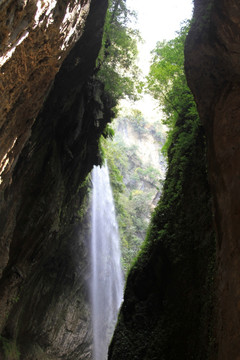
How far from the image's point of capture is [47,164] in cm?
1005

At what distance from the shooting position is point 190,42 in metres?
7.09

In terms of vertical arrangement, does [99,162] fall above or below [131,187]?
below

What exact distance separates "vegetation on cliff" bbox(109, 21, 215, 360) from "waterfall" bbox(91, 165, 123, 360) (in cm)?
1233

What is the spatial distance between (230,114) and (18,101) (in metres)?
3.86

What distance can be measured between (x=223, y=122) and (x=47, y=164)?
6313mm

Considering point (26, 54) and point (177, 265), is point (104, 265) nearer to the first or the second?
point (177, 265)

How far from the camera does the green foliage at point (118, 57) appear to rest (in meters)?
11.7

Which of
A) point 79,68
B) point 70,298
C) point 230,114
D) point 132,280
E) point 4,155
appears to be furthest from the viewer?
point 70,298

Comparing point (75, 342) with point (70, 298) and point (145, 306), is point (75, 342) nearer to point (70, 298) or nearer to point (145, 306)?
point (70, 298)

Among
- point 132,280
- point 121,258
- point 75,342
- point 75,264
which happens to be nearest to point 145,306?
point 132,280

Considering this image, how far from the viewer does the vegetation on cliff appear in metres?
6.03

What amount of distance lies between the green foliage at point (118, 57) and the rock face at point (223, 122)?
481 cm

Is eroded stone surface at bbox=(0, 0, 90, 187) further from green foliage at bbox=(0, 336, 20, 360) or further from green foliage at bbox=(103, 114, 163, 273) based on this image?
green foliage at bbox=(103, 114, 163, 273)

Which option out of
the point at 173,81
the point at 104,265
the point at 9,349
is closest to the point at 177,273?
the point at 173,81
